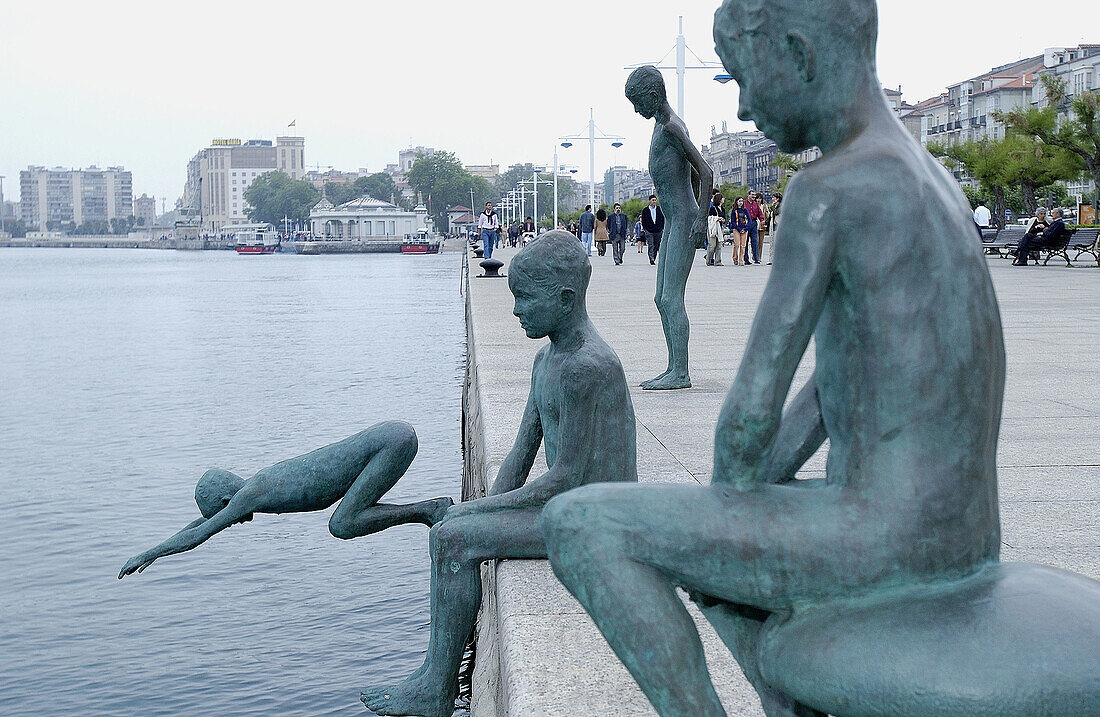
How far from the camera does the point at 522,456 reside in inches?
153

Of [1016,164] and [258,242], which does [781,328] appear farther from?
[258,242]

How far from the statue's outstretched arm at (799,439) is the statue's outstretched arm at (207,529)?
2.68m

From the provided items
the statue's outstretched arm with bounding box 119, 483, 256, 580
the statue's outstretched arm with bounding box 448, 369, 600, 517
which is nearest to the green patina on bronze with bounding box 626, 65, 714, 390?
the statue's outstretched arm with bounding box 119, 483, 256, 580

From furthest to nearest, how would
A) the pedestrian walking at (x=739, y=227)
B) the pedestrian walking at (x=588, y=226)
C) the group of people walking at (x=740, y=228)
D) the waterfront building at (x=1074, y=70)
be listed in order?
the waterfront building at (x=1074, y=70) → the pedestrian walking at (x=588, y=226) → the pedestrian walking at (x=739, y=227) → the group of people walking at (x=740, y=228)

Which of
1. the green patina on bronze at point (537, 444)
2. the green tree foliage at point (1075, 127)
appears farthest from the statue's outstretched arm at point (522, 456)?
the green tree foliage at point (1075, 127)

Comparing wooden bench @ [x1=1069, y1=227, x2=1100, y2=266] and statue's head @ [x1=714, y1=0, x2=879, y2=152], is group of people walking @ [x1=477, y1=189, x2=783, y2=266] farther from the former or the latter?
statue's head @ [x1=714, y1=0, x2=879, y2=152]

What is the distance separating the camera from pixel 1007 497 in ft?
16.8

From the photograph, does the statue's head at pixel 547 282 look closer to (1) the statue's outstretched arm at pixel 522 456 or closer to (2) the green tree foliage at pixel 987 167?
(1) the statue's outstretched arm at pixel 522 456

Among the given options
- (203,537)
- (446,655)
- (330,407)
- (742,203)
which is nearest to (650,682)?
(446,655)

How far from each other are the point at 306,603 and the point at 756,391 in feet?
20.4

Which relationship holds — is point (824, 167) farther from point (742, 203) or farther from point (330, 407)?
point (742, 203)

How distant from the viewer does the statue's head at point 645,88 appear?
7.46m

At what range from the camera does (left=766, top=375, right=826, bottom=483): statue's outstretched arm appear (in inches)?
88.2

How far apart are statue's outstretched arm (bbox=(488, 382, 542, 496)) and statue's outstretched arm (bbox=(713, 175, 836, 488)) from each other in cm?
182
